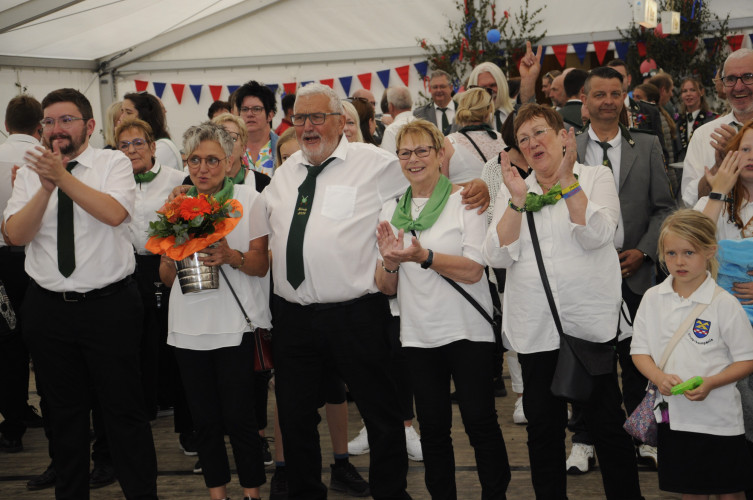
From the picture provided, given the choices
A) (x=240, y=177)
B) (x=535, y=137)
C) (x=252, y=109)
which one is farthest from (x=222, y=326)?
(x=252, y=109)

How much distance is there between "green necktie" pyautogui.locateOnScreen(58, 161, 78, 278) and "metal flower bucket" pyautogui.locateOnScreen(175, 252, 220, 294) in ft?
1.63

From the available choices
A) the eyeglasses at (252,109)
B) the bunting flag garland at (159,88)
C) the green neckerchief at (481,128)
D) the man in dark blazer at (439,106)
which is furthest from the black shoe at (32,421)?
the bunting flag garland at (159,88)

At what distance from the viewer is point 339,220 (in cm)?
347

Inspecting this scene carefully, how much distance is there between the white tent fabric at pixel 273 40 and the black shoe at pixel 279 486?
31.0ft

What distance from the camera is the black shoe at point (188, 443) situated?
4742 mm

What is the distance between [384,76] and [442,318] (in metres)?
10.0

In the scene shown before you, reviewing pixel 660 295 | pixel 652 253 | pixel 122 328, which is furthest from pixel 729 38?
pixel 122 328

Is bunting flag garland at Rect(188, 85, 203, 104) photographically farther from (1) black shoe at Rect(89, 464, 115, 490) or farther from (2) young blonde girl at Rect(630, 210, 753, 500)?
(2) young blonde girl at Rect(630, 210, 753, 500)

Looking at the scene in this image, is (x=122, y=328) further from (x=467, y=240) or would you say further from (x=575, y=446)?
(x=575, y=446)

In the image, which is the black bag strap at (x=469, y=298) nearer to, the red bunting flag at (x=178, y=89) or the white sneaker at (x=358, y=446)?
the white sneaker at (x=358, y=446)

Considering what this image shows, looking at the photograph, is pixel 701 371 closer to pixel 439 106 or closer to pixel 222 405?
pixel 222 405

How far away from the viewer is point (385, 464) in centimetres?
355

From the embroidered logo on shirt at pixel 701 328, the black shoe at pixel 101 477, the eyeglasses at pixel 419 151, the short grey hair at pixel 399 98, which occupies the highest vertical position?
the short grey hair at pixel 399 98

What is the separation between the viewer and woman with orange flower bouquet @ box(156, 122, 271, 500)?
358 cm
